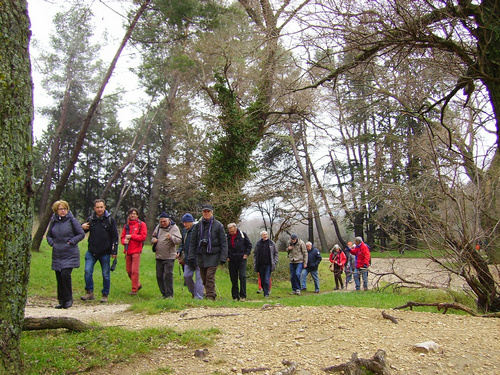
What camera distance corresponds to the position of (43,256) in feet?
45.6

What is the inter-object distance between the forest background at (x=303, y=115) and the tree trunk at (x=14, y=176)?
61 cm

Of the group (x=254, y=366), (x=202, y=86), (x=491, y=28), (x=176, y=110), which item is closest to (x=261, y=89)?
(x=202, y=86)

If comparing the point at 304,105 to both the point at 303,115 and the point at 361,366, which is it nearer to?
the point at 303,115

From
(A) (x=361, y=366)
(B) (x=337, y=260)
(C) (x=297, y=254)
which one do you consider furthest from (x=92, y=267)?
(B) (x=337, y=260)

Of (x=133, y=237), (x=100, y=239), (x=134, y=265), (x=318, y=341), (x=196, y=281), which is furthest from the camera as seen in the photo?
(x=134, y=265)

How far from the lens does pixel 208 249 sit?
8227 mm

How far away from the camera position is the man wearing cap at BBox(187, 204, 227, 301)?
8.29 meters

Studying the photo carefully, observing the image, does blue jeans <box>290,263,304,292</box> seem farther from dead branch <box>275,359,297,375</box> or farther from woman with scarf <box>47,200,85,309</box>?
dead branch <box>275,359,297,375</box>

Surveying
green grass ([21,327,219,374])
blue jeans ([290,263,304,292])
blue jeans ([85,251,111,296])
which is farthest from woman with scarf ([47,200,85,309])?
blue jeans ([290,263,304,292])

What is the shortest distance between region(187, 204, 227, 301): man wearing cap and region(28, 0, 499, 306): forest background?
342cm

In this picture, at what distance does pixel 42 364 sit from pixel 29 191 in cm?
153

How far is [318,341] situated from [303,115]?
1485cm

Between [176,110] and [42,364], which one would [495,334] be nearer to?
[42,364]

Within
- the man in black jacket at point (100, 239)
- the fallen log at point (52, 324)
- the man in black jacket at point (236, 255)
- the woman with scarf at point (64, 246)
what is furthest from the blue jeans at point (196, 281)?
the fallen log at point (52, 324)
